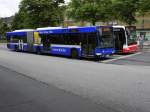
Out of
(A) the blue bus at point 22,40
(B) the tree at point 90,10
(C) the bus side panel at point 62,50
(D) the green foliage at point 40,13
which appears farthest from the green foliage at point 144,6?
(D) the green foliage at point 40,13

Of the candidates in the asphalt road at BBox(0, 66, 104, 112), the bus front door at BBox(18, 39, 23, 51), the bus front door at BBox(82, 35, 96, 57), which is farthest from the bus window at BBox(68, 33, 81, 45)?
the asphalt road at BBox(0, 66, 104, 112)

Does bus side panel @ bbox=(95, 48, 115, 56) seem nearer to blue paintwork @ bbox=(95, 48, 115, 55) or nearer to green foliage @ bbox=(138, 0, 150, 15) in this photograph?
blue paintwork @ bbox=(95, 48, 115, 55)

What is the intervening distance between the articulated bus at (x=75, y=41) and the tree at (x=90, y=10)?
38.8 ft

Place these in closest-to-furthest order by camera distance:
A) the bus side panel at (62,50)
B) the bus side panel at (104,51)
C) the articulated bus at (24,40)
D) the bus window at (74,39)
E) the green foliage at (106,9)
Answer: the bus side panel at (104,51)
the bus window at (74,39)
the bus side panel at (62,50)
the articulated bus at (24,40)
the green foliage at (106,9)

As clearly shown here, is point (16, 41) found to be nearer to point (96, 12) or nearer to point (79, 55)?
point (96, 12)

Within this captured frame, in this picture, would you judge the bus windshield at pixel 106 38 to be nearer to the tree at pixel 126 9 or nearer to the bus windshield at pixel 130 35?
the bus windshield at pixel 130 35

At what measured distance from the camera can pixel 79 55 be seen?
29.1 m

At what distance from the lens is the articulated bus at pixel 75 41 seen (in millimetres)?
27469

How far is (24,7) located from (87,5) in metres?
21.6

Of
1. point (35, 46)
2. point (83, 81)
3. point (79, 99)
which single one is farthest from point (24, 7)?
point (79, 99)

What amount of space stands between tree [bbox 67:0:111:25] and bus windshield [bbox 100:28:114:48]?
58.3 ft

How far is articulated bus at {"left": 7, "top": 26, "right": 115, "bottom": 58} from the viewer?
27469mm

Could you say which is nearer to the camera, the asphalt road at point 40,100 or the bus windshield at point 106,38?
the asphalt road at point 40,100

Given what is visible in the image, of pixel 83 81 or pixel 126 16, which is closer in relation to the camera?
pixel 83 81
